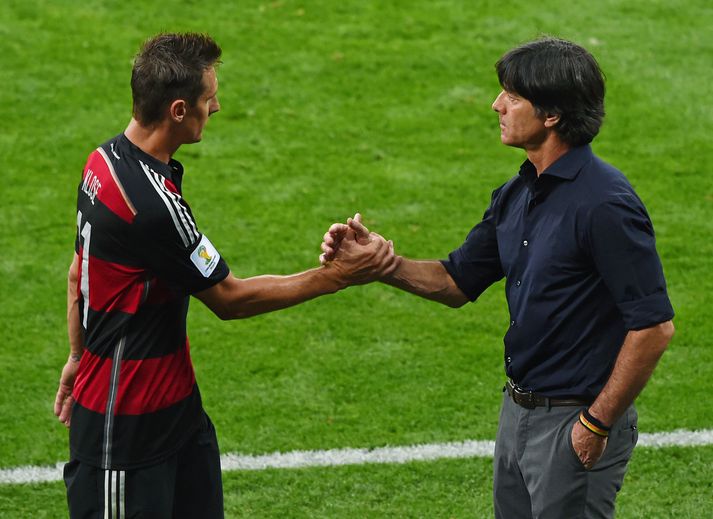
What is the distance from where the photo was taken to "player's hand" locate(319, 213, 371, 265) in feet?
16.5

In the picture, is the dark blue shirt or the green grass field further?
the green grass field

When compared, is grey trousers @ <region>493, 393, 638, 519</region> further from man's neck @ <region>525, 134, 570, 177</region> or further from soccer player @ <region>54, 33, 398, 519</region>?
soccer player @ <region>54, 33, 398, 519</region>

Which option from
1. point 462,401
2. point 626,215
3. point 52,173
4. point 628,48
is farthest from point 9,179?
point 626,215

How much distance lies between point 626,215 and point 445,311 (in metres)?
3.83

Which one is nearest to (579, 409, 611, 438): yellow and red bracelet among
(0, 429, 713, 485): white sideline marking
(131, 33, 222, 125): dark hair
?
(131, 33, 222, 125): dark hair

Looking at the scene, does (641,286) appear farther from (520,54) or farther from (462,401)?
(462,401)

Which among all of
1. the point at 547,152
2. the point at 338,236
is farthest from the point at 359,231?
the point at 547,152

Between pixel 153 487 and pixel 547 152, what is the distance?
1.78m

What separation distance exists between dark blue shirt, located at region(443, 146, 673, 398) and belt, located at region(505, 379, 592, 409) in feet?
0.09

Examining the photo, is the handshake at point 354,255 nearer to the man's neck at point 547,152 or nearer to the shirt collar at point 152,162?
the shirt collar at point 152,162

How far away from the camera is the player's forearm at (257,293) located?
4.63 metres

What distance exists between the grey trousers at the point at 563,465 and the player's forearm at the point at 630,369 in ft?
0.59

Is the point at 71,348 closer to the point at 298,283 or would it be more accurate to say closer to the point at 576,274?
the point at 298,283

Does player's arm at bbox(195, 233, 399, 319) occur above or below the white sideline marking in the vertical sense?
above
